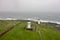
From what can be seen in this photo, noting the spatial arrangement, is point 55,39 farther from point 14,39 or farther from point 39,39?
point 14,39

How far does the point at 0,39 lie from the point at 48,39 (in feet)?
10.3

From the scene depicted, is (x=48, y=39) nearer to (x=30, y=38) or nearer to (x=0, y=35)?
(x=30, y=38)

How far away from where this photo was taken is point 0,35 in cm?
921

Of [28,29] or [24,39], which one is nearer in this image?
[24,39]

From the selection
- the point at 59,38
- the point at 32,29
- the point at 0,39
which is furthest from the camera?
the point at 32,29

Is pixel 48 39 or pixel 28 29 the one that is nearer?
pixel 48 39

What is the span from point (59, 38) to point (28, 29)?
3270 millimetres

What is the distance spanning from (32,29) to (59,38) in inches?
118

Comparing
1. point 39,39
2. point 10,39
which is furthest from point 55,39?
point 10,39

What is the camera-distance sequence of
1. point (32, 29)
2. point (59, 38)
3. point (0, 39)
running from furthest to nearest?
point (32, 29)
point (59, 38)
point (0, 39)

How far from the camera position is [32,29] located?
11305 mm

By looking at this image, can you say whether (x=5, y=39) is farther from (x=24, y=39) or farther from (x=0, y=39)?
(x=24, y=39)

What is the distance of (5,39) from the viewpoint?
27.8ft

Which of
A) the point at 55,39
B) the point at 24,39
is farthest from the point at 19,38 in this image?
the point at 55,39
